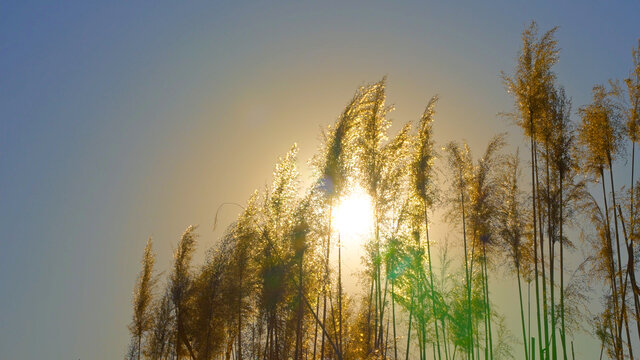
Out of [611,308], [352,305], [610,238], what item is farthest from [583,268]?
[352,305]

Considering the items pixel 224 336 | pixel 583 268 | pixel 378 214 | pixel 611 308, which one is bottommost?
pixel 224 336

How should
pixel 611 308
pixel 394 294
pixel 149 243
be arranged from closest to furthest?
pixel 611 308 < pixel 394 294 < pixel 149 243

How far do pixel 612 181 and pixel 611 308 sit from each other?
9.62 feet

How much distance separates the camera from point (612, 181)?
7.98 metres

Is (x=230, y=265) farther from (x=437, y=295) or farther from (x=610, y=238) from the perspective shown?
(x=610, y=238)

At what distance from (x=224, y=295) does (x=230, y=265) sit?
1.99 feet

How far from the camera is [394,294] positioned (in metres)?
10.3

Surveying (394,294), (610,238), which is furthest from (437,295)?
Result: (610,238)

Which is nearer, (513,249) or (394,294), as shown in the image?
(513,249)

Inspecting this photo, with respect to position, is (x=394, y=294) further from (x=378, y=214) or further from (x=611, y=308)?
(x=611, y=308)

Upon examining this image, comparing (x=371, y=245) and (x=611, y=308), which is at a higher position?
(x=371, y=245)

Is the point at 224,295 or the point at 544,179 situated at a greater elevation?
the point at 544,179

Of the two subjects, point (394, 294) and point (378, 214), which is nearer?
point (378, 214)

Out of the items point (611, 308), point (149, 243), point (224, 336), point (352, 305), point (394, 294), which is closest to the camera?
point (611, 308)
